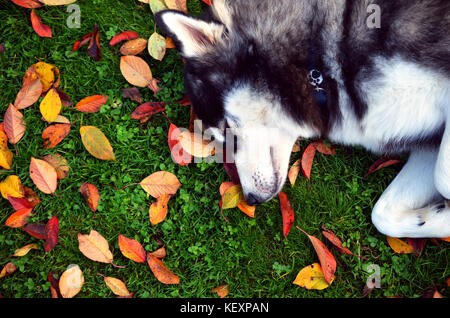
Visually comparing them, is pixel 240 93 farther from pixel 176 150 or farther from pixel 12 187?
pixel 12 187

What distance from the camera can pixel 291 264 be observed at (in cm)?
297

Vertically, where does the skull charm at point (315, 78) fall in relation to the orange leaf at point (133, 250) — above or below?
above

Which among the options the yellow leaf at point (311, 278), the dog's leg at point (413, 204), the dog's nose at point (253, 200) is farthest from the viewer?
the yellow leaf at point (311, 278)

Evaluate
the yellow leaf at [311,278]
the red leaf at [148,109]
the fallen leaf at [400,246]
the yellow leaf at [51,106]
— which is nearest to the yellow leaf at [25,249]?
the yellow leaf at [51,106]

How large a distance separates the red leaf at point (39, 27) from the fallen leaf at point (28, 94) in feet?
1.37

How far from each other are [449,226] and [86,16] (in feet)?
10.9

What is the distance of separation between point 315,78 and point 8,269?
2.75 meters

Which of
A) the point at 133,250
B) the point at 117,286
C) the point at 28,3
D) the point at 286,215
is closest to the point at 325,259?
the point at 286,215

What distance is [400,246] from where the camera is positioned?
290 cm

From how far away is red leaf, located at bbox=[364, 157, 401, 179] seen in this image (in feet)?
9.82

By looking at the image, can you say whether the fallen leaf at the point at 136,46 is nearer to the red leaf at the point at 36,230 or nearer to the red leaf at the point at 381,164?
the red leaf at the point at 36,230

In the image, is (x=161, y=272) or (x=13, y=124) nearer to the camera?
(x=161, y=272)

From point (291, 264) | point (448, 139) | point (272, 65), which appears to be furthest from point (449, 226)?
point (272, 65)

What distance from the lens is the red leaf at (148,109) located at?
10.3ft
